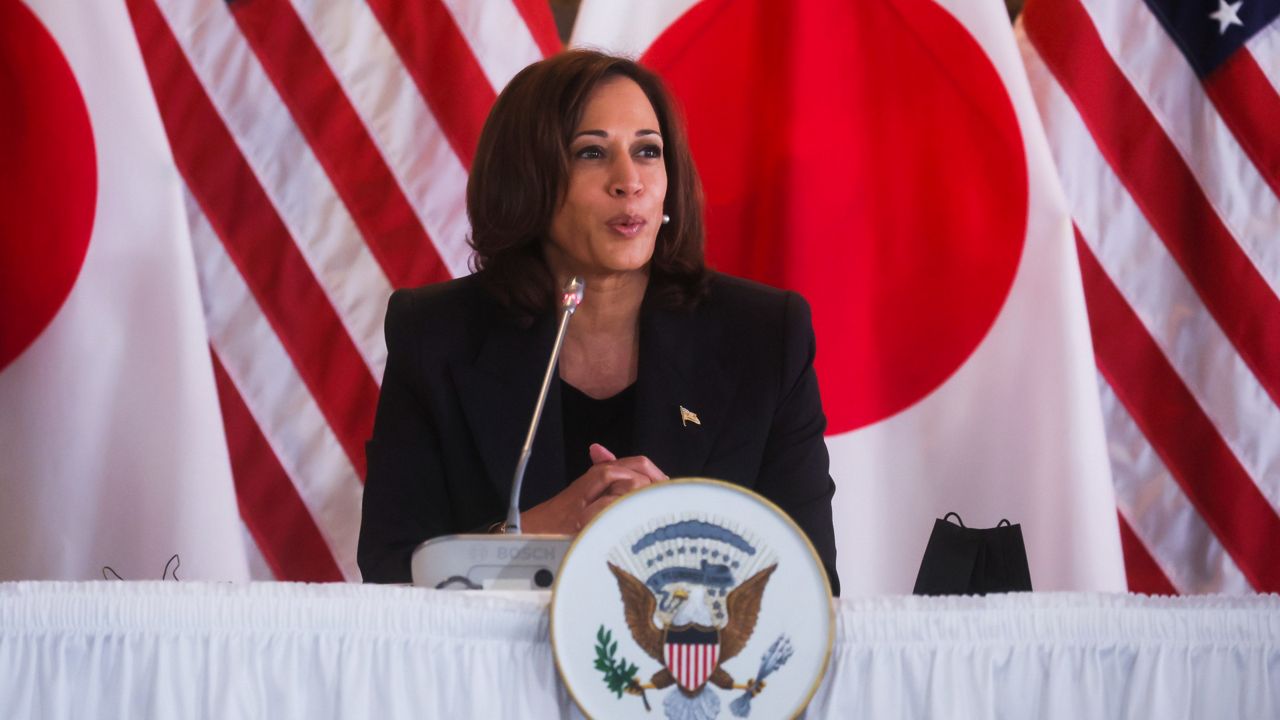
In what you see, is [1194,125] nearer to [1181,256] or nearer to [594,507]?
[1181,256]

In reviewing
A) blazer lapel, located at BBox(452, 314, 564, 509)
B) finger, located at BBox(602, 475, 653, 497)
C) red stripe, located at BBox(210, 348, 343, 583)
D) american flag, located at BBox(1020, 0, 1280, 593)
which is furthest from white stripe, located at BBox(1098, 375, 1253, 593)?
red stripe, located at BBox(210, 348, 343, 583)

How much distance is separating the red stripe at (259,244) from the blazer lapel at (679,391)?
0.81 m

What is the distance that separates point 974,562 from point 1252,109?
59.7 inches

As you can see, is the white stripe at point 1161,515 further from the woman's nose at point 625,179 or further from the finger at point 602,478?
the finger at point 602,478

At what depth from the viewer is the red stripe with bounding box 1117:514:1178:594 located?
2418mm

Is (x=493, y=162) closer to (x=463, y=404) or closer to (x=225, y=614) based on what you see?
(x=463, y=404)

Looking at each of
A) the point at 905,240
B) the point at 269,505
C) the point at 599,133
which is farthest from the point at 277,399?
the point at 905,240

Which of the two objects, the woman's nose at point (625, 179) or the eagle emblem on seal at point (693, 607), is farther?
the woman's nose at point (625, 179)

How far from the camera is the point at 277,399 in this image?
98.3 inches

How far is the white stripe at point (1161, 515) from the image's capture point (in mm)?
2391

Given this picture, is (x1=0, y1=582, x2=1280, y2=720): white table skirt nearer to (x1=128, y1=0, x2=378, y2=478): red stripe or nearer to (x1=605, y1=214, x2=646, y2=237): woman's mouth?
(x1=605, y1=214, x2=646, y2=237): woman's mouth

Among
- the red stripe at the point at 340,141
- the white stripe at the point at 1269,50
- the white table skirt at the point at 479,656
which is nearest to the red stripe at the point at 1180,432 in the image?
the white stripe at the point at 1269,50

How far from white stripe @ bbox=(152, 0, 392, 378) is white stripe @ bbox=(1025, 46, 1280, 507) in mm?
1333

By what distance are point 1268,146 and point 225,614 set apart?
83.1 inches
